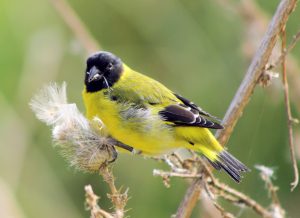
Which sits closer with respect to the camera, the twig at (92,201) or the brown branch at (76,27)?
the twig at (92,201)

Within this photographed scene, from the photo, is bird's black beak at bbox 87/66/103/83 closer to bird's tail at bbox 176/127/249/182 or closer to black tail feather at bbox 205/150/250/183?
bird's tail at bbox 176/127/249/182

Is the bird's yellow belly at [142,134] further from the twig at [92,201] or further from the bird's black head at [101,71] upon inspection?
the twig at [92,201]

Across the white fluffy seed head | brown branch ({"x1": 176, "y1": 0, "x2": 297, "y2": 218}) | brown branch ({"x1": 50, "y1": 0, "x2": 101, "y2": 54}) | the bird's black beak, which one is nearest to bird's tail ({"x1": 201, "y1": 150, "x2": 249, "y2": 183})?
brown branch ({"x1": 176, "y1": 0, "x2": 297, "y2": 218})

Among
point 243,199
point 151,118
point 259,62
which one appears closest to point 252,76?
point 259,62

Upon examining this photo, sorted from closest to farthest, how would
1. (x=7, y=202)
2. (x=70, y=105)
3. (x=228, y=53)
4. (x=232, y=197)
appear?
(x=232, y=197), (x=70, y=105), (x=7, y=202), (x=228, y=53)

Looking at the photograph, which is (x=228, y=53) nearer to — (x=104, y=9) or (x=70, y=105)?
(x=104, y=9)

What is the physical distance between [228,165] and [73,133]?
907 mm

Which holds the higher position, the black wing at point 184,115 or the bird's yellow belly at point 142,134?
the black wing at point 184,115

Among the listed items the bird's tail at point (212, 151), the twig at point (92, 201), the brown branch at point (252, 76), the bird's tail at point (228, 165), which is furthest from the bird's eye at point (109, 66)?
the twig at point (92, 201)

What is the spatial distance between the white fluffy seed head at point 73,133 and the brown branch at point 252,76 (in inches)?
15.4

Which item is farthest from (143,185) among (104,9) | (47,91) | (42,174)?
(47,91)

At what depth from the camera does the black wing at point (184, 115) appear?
10.2 ft

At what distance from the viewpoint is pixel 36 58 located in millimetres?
4242

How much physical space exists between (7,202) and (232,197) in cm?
125
